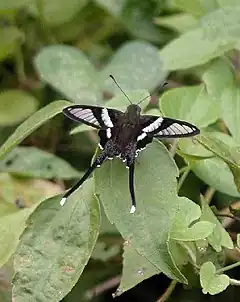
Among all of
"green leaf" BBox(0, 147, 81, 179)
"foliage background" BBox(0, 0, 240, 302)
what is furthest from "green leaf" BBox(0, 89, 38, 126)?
"green leaf" BBox(0, 147, 81, 179)

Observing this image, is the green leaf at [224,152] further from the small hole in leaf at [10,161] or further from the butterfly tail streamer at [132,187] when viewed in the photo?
the small hole in leaf at [10,161]

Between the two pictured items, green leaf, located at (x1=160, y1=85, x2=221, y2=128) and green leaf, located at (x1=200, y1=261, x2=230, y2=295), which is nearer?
green leaf, located at (x1=200, y1=261, x2=230, y2=295)

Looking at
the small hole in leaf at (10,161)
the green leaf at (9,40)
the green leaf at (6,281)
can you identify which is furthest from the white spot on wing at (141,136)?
the green leaf at (9,40)

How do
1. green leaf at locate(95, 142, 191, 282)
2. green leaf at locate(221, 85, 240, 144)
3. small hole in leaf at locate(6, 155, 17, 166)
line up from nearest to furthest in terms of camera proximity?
1. green leaf at locate(95, 142, 191, 282)
2. green leaf at locate(221, 85, 240, 144)
3. small hole in leaf at locate(6, 155, 17, 166)

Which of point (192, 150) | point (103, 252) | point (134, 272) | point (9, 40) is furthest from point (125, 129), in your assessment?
point (9, 40)

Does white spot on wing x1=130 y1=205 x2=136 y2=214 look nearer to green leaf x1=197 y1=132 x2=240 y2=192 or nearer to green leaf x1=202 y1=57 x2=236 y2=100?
green leaf x1=197 y1=132 x2=240 y2=192

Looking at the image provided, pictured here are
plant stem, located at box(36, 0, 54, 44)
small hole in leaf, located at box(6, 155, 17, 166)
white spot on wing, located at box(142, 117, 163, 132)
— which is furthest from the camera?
plant stem, located at box(36, 0, 54, 44)

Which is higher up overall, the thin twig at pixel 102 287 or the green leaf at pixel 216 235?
the green leaf at pixel 216 235
